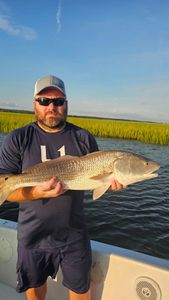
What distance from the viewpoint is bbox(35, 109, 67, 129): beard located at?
8.63 feet

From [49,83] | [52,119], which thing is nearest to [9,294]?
[52,119]

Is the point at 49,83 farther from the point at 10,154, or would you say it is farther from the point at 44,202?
the point at 44,202

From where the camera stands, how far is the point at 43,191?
239cm

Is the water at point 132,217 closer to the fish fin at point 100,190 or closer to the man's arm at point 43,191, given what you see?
the fish fin at point 100,190

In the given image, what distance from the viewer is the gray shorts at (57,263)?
261cm

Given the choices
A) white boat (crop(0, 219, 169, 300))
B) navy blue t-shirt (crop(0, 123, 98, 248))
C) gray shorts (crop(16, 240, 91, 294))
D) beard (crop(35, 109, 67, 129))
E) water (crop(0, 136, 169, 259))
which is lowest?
water (crop(0, 136, 169, 259))

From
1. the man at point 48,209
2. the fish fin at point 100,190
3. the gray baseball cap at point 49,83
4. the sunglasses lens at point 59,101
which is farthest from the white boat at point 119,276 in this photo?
the gray baseball cap at point 49,83

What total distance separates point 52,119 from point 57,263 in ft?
4.36

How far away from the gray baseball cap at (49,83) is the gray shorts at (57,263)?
143 centimetres

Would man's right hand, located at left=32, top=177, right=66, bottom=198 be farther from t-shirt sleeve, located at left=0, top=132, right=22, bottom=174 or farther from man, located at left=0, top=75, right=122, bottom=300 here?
t-shirt sleeve, located at left=0, top=132, right=22, bottom=174

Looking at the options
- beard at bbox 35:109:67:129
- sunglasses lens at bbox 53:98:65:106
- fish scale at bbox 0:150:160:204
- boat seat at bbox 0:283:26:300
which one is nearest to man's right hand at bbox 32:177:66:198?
fish scale at bbox 0:150:160:204

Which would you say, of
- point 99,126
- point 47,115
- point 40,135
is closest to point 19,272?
point 40,135

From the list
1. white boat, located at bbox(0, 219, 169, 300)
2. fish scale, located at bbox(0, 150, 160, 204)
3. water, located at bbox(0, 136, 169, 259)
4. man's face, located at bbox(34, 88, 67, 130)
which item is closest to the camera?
fish scale, located at bbox(0, 150, 160, 204)

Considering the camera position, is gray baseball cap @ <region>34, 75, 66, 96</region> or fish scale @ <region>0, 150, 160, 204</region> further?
gray baseball cap @ <region>34, 75, 66, 96</region>
